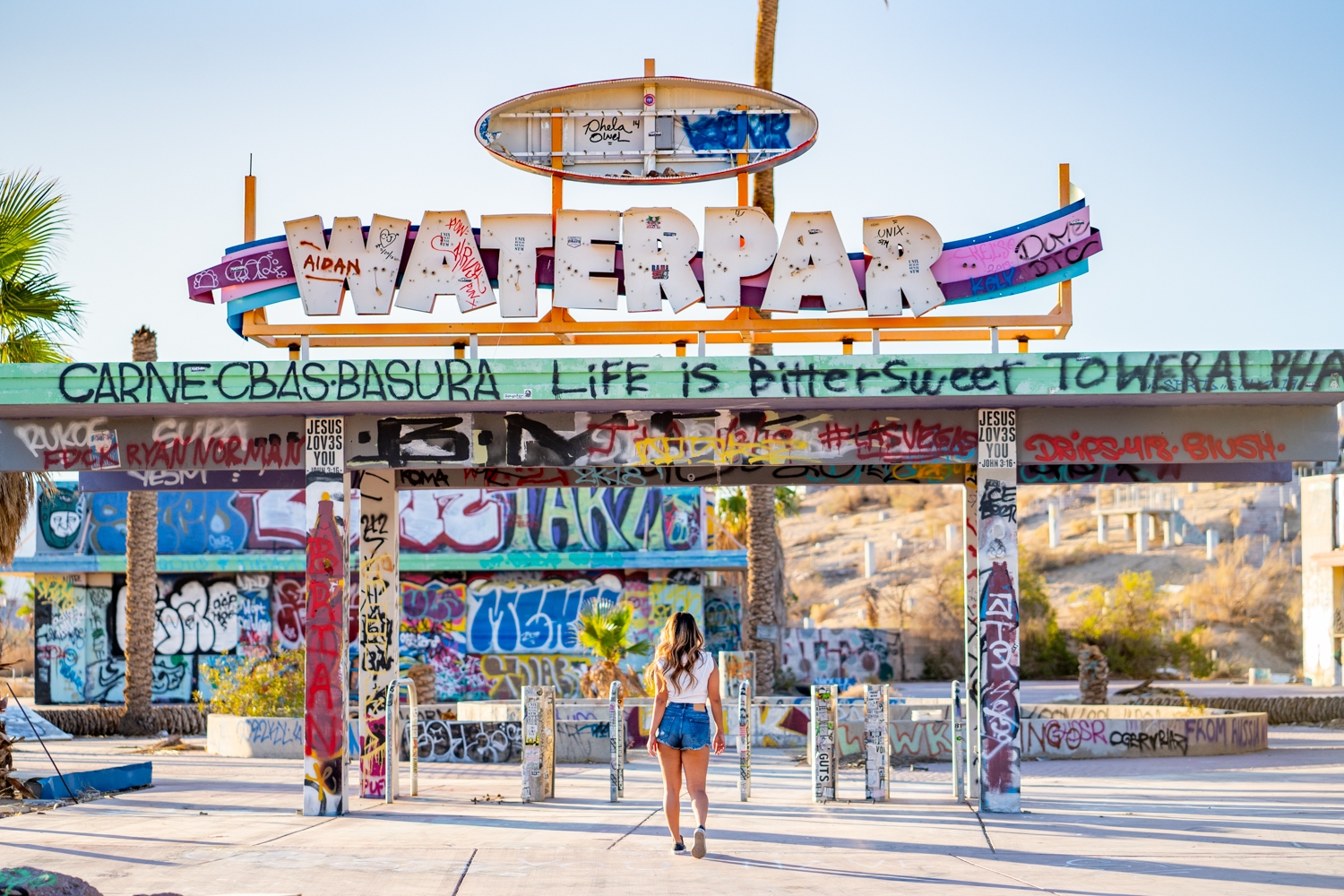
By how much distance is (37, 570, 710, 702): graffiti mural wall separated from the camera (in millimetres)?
27719

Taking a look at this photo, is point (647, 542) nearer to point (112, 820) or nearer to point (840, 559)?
point (112, 820)

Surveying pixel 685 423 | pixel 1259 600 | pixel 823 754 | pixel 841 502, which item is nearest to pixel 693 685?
pixel 685 423

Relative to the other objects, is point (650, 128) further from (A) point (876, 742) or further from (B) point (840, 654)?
(B) point (840, 654)

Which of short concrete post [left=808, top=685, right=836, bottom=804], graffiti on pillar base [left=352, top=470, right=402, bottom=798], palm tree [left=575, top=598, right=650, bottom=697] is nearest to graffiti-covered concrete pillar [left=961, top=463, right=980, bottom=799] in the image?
short concrete post [left=808, top=685, right=836, bottom=804]

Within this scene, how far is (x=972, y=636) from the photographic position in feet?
38.8

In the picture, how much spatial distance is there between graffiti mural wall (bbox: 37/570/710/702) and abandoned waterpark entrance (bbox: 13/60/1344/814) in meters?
15.1

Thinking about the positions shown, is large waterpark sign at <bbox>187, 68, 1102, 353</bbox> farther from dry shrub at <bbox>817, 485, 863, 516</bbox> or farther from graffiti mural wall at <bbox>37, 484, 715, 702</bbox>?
dry shrub at <bbox>817, 485, 863, 516</bbox>

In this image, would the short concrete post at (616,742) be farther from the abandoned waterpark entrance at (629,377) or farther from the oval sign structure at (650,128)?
the oval sign structure at (650,128)

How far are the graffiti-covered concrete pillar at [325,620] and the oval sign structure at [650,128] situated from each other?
3.30 meters

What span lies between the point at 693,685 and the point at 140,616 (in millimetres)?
17116

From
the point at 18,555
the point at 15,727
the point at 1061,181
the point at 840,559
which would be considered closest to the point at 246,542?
the point at 18,555

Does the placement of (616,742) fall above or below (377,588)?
below

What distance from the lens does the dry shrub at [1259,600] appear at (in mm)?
52938

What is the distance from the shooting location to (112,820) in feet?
37.1
